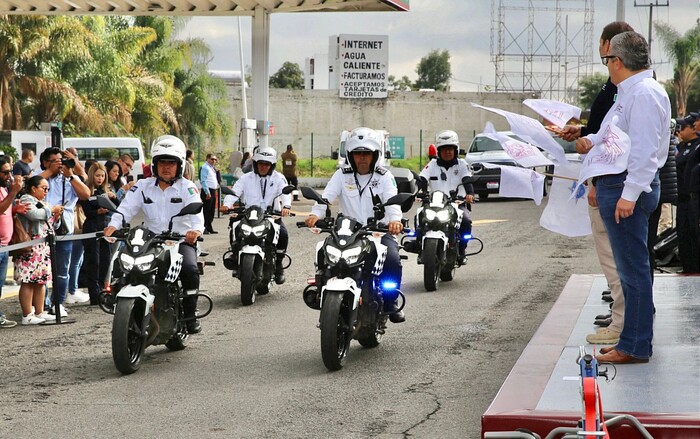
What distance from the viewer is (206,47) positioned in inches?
2286

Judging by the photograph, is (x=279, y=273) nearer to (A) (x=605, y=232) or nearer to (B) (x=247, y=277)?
(B) (x=247, y=277)

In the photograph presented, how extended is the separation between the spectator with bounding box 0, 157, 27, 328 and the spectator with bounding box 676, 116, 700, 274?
720cm

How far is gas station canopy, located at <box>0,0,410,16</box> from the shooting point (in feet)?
88.5

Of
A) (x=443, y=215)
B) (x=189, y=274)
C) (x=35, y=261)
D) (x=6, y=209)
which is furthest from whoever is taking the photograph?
(x=443, y=215)

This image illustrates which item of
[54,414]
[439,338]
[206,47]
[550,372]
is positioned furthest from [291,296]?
[206,47]

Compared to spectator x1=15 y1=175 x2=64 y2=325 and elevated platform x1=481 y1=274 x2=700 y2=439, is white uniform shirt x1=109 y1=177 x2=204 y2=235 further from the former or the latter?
elevated platform x1=481 y1=274 x2=700 y2=439

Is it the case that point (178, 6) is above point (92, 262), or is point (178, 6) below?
above

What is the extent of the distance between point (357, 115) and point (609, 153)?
58.2 meters

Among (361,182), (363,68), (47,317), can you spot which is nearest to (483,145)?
(47,317)

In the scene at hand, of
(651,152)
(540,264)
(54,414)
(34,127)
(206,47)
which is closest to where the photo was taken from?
(651,152)

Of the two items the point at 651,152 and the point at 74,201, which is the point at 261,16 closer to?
the point at 74,201

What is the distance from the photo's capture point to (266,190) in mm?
14320

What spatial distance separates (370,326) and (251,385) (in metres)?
1.33

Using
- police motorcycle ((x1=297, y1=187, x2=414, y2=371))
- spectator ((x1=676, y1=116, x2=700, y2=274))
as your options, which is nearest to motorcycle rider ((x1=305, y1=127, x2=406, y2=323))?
police motorcycle ((x1=297, y1=187, x2=414, y2=371))
